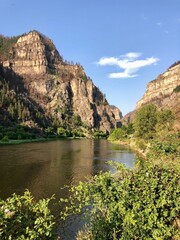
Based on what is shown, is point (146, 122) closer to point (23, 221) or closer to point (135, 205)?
point (135, 205)

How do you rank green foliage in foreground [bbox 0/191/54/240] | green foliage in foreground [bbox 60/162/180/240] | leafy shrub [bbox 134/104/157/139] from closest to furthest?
1. green foliage in foreground [bbox 0/191/54/240]
2. green foliage in foreground [bbox 60/162/180/240]
3. leafy shrub [bbox 134/104/157/139]

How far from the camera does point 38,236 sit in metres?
8.98

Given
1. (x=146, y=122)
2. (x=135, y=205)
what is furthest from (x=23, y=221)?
(x=146, y=122)

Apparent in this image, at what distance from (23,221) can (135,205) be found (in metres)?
5.76

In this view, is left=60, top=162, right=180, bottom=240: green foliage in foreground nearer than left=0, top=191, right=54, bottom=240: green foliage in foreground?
No

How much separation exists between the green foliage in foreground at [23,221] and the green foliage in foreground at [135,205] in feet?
8.85

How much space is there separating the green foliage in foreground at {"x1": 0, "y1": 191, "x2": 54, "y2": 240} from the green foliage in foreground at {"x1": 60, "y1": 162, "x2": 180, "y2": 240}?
8.85 feet

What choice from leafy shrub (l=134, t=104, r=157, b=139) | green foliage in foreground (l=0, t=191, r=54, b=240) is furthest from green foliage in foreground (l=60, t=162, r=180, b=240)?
leafy shrub (l=134, t=104, r=157, b=139)

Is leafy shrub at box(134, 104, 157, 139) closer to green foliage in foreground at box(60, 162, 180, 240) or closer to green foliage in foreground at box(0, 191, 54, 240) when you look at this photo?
green foliage in foreground at box(60, 162, 180, 240)

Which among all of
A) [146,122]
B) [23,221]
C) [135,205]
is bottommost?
[135,205]

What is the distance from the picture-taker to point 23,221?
9.32 metres

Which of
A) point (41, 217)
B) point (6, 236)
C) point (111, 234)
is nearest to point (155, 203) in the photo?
point (111, 234)

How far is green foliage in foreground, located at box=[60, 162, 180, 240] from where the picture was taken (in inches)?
469

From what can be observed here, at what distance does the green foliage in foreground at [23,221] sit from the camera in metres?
8.61
